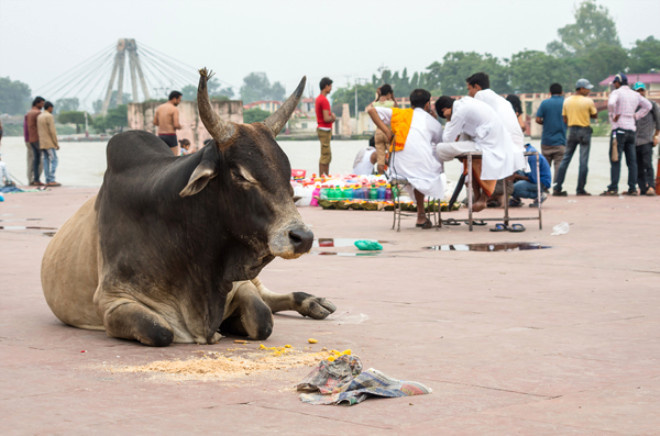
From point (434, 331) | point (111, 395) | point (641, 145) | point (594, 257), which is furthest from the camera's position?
point (641, 145)

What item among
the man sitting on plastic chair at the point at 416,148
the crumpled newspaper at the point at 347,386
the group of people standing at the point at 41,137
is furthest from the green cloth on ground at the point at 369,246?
the group of people standing at the point at 41,137

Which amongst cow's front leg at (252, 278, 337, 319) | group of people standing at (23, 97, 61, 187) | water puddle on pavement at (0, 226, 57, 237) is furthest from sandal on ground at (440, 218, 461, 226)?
group of people standing at (23, 97, 61, 187)

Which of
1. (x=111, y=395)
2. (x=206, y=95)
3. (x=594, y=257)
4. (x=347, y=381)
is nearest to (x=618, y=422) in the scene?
(x=347, y=381)

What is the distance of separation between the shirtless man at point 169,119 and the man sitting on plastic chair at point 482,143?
8861 millimetres

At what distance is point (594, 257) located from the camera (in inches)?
374

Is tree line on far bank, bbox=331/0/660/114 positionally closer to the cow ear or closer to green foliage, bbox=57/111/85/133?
green foliage, bbox=57/111/85/133

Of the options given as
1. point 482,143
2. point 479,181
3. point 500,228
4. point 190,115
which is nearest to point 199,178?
point 482,143

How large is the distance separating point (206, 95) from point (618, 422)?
249cm

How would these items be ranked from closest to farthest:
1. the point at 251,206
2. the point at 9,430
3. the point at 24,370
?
the point at 9,430 < the point at 24,370 < the point at 251,206

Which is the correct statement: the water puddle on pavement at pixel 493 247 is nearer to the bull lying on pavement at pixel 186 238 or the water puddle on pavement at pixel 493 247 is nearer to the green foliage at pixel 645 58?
the bull lying on pavement at pixel 186 238

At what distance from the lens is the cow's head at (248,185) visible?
16.2ft

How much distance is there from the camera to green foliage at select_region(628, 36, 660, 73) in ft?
505

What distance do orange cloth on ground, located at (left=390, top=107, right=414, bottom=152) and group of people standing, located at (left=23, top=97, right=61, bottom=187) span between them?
13.5m

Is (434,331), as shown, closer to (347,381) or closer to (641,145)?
(347,381)
